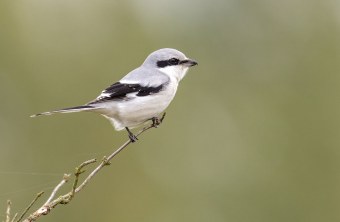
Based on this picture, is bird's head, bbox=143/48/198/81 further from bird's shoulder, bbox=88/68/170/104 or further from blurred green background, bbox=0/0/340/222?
blurred green background, bbox=0/0/340/222

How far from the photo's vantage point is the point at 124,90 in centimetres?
565

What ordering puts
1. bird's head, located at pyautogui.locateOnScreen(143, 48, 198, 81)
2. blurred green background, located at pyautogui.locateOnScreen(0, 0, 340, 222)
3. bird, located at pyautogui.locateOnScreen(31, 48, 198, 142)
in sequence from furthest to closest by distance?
blurred green background, located at pyautogui.locateOnScreen(0, 0, 340, 222) < bird's head, located at pyautogui.locateOnScreen(143, 48, 198, 81) < bird, located at pyautogui.locateOnScreen(31, 48, 198, 142)

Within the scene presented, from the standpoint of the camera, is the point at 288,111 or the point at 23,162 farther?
the point at 288,111

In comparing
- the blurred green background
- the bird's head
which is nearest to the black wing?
the bird's head

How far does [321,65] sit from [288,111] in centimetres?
162

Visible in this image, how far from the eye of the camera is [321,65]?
16312mm

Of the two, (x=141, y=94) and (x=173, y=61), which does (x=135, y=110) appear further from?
(x=173, y=61)

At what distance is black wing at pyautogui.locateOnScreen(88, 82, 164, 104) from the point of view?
5.59m

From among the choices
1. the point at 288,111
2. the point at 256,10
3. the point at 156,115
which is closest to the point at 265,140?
the point at 288,111

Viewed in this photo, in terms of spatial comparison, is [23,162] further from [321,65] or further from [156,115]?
[321,65]

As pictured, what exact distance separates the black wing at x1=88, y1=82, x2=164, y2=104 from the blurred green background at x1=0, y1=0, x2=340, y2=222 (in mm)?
4186

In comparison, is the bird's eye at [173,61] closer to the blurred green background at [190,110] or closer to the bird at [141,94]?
the bird at [141,94]

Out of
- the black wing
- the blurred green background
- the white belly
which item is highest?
the black wing

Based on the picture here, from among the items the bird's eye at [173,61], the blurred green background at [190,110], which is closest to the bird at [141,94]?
the bird's eye at [173,61]
